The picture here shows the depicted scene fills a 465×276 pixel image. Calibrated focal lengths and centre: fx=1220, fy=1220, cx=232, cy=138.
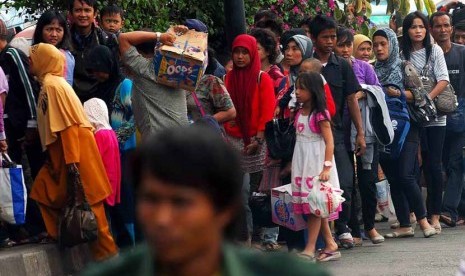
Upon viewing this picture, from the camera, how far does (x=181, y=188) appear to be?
8.04 ft

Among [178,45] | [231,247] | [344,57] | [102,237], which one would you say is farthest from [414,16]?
[231,247]

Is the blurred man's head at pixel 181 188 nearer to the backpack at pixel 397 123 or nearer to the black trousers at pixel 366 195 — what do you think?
the black trousers at pixel 366 195

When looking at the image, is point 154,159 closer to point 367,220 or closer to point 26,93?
point 26,93

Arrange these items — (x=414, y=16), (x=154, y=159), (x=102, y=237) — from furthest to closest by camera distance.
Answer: (x=414, y=16) → (x=102, y=237) → (x=154, y=159)

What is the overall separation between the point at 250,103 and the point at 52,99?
2.10m

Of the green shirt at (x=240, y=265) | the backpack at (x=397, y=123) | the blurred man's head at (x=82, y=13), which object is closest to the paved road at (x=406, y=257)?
the backpack at (x=397, y=123)

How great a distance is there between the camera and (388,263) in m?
9.70

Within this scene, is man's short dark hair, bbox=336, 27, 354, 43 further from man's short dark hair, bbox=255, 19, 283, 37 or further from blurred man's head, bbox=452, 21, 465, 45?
blurred man's head, bbox=452, 21, 465, 45

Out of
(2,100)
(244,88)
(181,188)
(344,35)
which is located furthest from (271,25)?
(181,188)

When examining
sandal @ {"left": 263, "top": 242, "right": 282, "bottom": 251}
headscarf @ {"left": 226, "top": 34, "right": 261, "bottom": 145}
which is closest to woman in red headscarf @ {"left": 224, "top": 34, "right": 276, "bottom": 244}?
headscarf @ {"left": 226, "top": 34, "right": 261, "bottom": 145}

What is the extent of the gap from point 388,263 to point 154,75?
2.40m

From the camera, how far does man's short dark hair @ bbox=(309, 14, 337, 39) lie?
35.3 ft

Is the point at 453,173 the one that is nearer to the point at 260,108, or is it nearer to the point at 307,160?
the point at 260,108

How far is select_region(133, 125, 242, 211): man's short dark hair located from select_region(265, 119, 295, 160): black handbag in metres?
7.37
